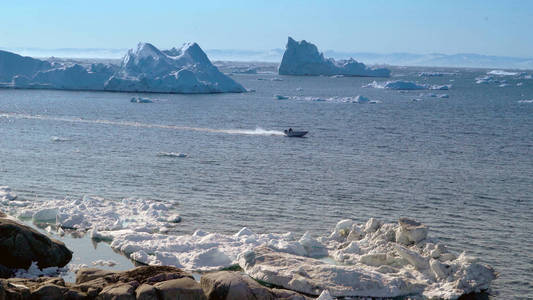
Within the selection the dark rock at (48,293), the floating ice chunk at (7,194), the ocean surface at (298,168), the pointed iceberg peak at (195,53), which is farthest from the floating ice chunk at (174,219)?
the pointed iceberg peak at (195,53)

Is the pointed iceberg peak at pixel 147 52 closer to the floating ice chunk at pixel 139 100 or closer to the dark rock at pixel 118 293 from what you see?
the floating ice chunk at pixel 139 100

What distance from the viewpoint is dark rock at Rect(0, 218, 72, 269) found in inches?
630

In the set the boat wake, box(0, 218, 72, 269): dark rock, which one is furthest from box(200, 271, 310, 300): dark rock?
the boat wake

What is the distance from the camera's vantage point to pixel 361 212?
24484 millimetres

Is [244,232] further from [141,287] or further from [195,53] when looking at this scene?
[195,53]

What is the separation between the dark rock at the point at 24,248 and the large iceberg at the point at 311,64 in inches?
4308

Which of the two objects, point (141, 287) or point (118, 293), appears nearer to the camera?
point (118, 293)

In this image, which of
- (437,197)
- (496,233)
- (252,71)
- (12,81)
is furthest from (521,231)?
(252,71)

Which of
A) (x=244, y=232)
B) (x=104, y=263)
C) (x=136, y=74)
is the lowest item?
(x=104, y=263)

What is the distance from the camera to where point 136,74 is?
86562 mm

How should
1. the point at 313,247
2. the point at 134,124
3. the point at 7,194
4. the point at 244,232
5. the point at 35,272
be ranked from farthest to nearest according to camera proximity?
the point at 134,124, the point at 7,194, the point at 244,232, the point at 313,247, the point at 35,272

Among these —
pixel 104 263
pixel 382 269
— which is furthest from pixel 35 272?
pixel 382 269

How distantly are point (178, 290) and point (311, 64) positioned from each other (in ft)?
411

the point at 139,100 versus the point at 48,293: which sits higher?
the point at 48,293
